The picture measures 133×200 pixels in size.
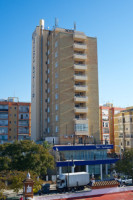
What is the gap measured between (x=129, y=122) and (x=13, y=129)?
45.3 m

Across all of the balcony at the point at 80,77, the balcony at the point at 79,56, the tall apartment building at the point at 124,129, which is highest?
the balcony at the point at 79,56

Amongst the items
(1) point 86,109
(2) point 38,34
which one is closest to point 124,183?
(1) point 86,109

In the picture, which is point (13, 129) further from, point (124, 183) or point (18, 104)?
point (124, 183)

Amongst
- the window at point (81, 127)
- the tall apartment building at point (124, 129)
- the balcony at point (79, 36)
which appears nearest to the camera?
the window at point (81, 127)

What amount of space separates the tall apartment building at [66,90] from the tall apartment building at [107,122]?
98.5 ft

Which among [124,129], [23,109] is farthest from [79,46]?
[23,109]

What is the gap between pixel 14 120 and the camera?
9838 centimetres

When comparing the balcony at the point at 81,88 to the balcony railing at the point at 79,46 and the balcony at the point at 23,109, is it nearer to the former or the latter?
the balcony railing at the point at 79,46

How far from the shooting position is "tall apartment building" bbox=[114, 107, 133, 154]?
8925cm

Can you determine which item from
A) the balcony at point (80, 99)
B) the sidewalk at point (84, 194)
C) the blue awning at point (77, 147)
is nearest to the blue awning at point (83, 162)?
the blue awning at point (77, 147)

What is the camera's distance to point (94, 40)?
2936 inches

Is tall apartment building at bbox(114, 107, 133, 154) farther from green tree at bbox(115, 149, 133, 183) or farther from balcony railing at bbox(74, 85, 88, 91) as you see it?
green tree at bbox(115, 149, 133, 183)

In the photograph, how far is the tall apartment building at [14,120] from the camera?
3775 inches

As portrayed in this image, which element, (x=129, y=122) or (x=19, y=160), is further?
(x=129, y=122)
